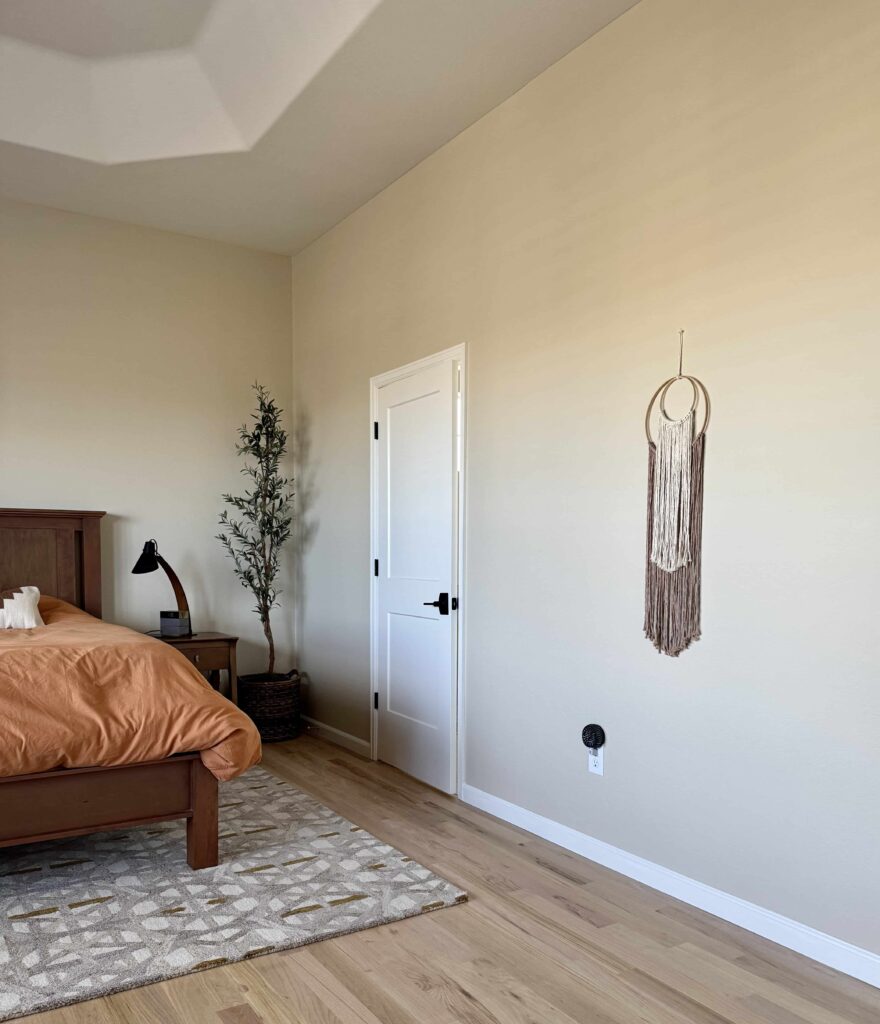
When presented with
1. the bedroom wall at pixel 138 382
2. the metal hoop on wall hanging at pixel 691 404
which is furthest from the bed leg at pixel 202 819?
the bedroom wall at pixel 138 382

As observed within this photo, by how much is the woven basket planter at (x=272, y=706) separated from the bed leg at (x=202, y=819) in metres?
1.93

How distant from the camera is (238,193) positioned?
4539 millimetres

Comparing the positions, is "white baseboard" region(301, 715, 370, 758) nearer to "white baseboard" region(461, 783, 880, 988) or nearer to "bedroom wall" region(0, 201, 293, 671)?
"bedroom wall" region(0, 201, 293, 671)

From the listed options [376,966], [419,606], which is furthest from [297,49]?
[376,966]

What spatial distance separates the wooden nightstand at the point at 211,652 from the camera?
457 cm

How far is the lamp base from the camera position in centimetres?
470

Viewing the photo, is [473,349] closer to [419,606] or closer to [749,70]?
[419,606]

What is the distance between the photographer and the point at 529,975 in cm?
224

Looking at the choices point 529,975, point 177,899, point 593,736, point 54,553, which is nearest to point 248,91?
point 54,553

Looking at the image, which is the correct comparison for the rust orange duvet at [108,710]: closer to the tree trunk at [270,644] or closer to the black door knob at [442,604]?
the black door knob at [442,604]

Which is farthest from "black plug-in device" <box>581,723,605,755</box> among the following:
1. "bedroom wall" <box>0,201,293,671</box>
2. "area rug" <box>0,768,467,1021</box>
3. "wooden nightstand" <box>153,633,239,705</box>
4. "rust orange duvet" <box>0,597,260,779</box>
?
"bedroom wall" <box>0,201,293,671</box>

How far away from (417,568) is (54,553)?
1966 mm

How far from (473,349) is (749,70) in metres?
1.56

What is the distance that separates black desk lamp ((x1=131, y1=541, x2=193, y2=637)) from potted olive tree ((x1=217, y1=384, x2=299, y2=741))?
43cm
